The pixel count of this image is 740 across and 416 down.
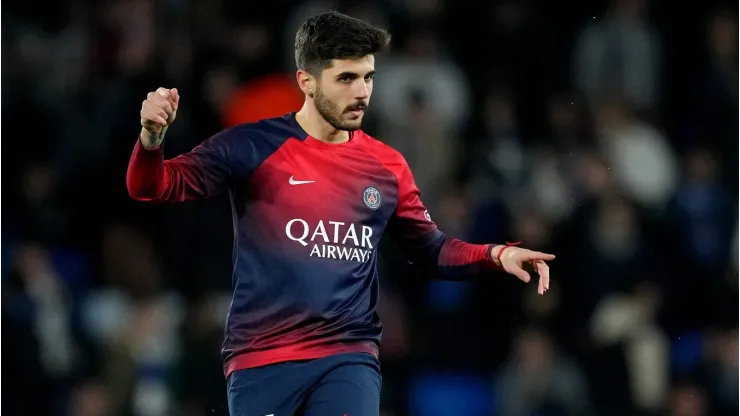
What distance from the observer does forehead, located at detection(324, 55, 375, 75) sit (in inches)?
242

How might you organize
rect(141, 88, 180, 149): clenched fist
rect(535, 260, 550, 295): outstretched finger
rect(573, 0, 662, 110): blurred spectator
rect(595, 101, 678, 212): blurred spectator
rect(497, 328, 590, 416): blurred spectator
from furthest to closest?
rect(573, 0, 662, 110): blurred spectator → rect(595, 101, 678, 212): blurred spectator → rect(497, 328, 590, 416): blurred spectator → rect(535, 260, 550, 295): outstretched finger → rect(141, 88, 180, 149): clenched fist

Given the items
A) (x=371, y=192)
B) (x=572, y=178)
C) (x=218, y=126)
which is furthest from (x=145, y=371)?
(x=371, y=192)

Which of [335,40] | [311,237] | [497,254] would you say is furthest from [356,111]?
[497,254]

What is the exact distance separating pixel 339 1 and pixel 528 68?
1.86m

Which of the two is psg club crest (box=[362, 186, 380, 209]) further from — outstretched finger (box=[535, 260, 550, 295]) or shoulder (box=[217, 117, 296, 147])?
outstretched finger (box=[535, 260, 550, 295])

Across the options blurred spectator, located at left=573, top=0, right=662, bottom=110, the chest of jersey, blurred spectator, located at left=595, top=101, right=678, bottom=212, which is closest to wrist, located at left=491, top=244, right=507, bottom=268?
the chest of jersey

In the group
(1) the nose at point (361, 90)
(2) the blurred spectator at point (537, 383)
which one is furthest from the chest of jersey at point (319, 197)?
(2) the blurred spectator at point (537, 383)

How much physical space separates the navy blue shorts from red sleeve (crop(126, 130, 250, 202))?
0.81 metres

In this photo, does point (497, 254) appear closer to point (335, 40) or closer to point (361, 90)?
point (361, 90)

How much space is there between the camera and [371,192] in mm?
6281

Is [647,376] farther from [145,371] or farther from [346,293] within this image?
[346,293]

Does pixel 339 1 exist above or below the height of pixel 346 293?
above

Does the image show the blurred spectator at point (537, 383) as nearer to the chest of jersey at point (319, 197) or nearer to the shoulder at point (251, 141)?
the chest of jersey at point (319, 197)

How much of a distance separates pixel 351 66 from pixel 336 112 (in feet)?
0.70
